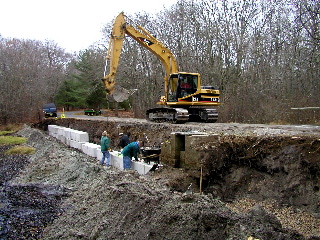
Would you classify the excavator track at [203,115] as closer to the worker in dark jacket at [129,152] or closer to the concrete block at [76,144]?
the concrete block at [76,144]

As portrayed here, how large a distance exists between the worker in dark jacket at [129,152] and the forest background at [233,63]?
5.82 meters

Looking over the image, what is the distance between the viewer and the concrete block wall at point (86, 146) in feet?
32.7

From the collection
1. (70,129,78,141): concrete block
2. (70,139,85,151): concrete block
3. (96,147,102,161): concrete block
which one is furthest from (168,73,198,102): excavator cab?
(70,129,78,141): concrete block

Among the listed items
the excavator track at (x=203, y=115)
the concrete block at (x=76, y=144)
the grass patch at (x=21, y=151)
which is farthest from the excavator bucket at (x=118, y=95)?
the grass patch at (x=21, y=151)

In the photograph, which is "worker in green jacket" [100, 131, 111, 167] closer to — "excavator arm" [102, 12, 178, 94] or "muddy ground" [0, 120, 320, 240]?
"muddy ground" [0, 120, 320, 240]

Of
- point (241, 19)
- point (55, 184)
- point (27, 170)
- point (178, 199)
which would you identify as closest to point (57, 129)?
point (27, 170)

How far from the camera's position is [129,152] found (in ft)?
32.3

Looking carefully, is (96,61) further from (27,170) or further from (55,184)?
(55,184)

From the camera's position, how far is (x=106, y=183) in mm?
7992

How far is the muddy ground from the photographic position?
480 centimetres

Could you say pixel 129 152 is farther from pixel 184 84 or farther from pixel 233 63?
pixel 233 63

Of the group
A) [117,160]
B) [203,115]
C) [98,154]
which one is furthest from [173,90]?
[117,160]

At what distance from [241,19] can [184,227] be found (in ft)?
69.6

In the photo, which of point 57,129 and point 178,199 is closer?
point 178,199
